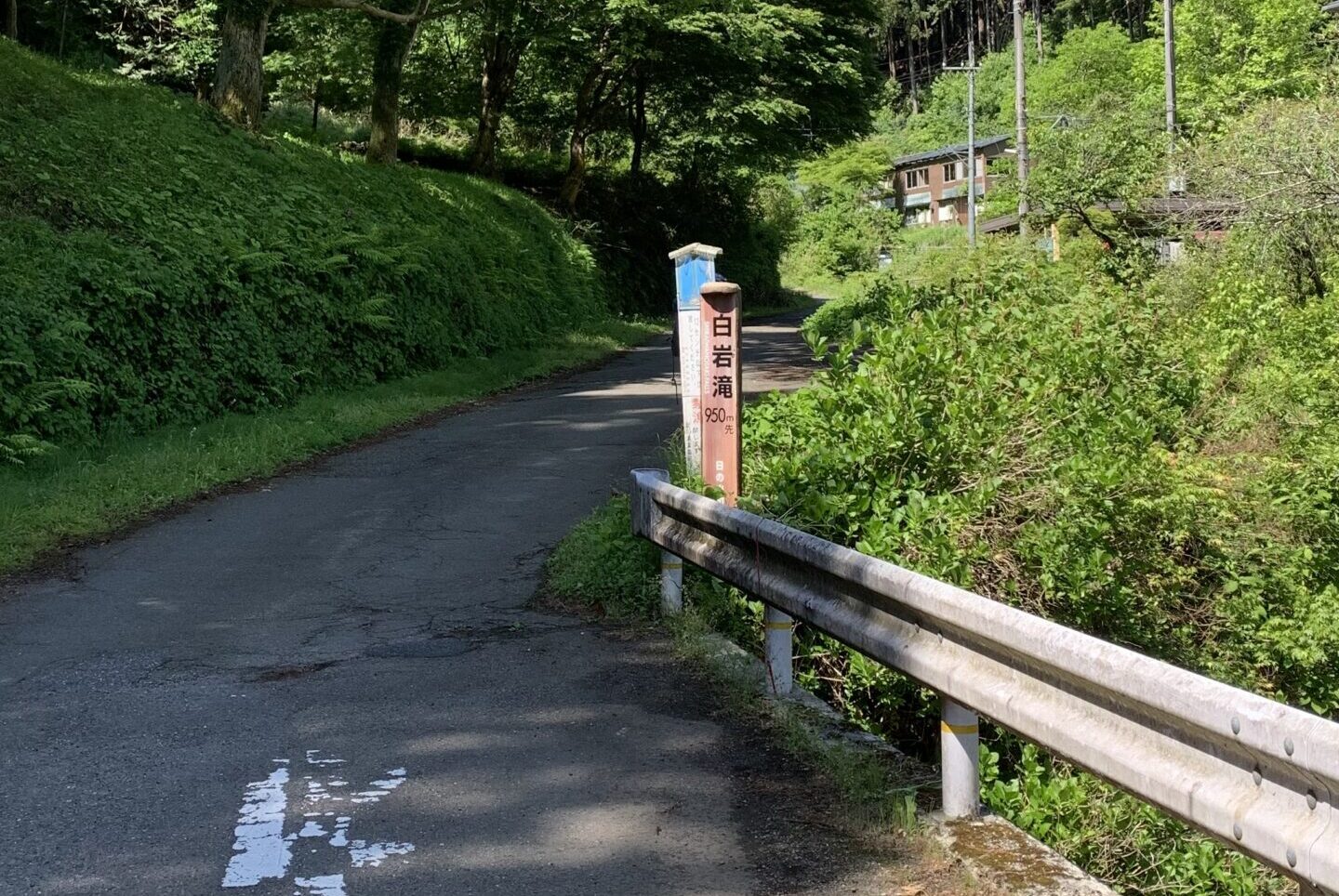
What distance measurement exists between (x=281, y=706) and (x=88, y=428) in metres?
9.04

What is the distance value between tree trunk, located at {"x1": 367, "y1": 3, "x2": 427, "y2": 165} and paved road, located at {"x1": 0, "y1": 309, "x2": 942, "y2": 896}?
19.7 m

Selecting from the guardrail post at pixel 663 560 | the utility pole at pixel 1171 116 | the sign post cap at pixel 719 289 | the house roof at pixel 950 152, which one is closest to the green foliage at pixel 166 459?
the guardrail post at pixel 663 560

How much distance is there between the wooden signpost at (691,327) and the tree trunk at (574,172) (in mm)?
31620

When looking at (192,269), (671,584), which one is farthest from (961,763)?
(192,269)

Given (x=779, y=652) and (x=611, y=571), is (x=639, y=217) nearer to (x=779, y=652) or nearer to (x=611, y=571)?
(x=611, y=571)

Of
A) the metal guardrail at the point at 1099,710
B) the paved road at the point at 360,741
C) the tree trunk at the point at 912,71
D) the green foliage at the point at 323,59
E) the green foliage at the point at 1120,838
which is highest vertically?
the tree trunk at the point at 912,71

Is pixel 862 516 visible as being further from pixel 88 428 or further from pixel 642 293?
pixel 642 293

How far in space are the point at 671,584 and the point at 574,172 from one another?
33.9 m

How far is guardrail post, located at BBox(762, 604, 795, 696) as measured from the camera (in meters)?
6.06

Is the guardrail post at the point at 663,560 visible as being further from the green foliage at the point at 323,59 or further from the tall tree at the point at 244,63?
the green foliage at the point at 323,59

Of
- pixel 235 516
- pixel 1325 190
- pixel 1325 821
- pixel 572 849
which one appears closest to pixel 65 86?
pixel 235 516

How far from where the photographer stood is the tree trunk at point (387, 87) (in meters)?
28.6

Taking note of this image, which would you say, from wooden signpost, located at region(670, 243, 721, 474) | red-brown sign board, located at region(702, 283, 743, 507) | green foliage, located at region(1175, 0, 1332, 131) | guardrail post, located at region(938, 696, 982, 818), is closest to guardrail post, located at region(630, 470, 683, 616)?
red-brown sign board, located at region(702, 283, 743, 507)

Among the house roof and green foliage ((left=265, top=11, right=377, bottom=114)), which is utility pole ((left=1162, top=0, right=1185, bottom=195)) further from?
the house roof
